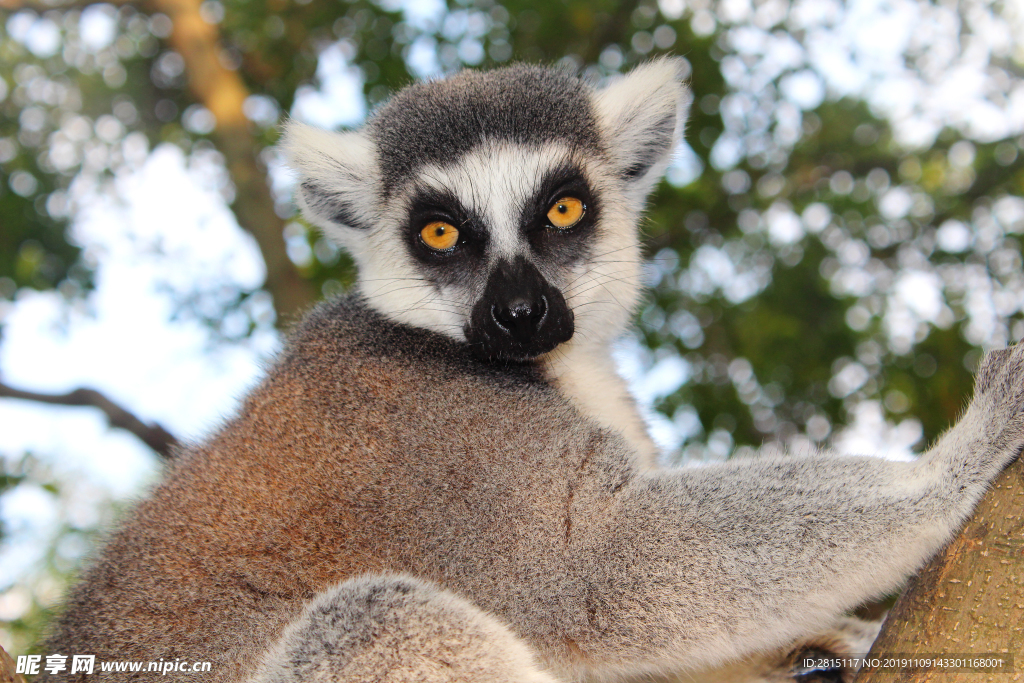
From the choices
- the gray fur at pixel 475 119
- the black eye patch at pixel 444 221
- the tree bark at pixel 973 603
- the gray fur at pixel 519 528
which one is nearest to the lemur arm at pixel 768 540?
the gray fur at pixel 519 528

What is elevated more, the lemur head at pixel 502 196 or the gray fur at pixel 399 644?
the lemur head at pixel 502 196

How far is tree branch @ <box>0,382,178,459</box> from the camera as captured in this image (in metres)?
4.70

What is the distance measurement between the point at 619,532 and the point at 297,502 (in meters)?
1.21

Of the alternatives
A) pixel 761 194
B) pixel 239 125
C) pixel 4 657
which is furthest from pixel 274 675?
pixel 761 194

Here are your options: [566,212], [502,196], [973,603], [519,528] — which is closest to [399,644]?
[519,528]

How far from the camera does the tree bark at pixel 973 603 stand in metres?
1.99

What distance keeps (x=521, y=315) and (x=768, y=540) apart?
1227 mm

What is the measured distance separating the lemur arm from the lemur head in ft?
2.96

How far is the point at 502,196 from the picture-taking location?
3182 mm

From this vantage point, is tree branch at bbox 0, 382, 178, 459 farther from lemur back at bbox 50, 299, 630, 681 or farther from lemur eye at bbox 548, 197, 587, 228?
lemur eye at bbox 548, 197, 587, 228

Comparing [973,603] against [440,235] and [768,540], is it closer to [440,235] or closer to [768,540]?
[768,540]

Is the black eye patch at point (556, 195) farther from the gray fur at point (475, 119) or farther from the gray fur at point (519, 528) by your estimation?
the gray fur at point (519, 528)

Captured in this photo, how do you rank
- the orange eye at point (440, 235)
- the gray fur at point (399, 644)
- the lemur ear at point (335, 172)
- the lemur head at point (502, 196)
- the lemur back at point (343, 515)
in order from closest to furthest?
1. the gray fur at point (399, 644)
2. the lemur back at point (343, 515)
3. the lemur head at point (502, 196)
4. the orange eye at point (440, 235)
5. the lemur ear at point (335, 172)

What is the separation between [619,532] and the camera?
251 cm
